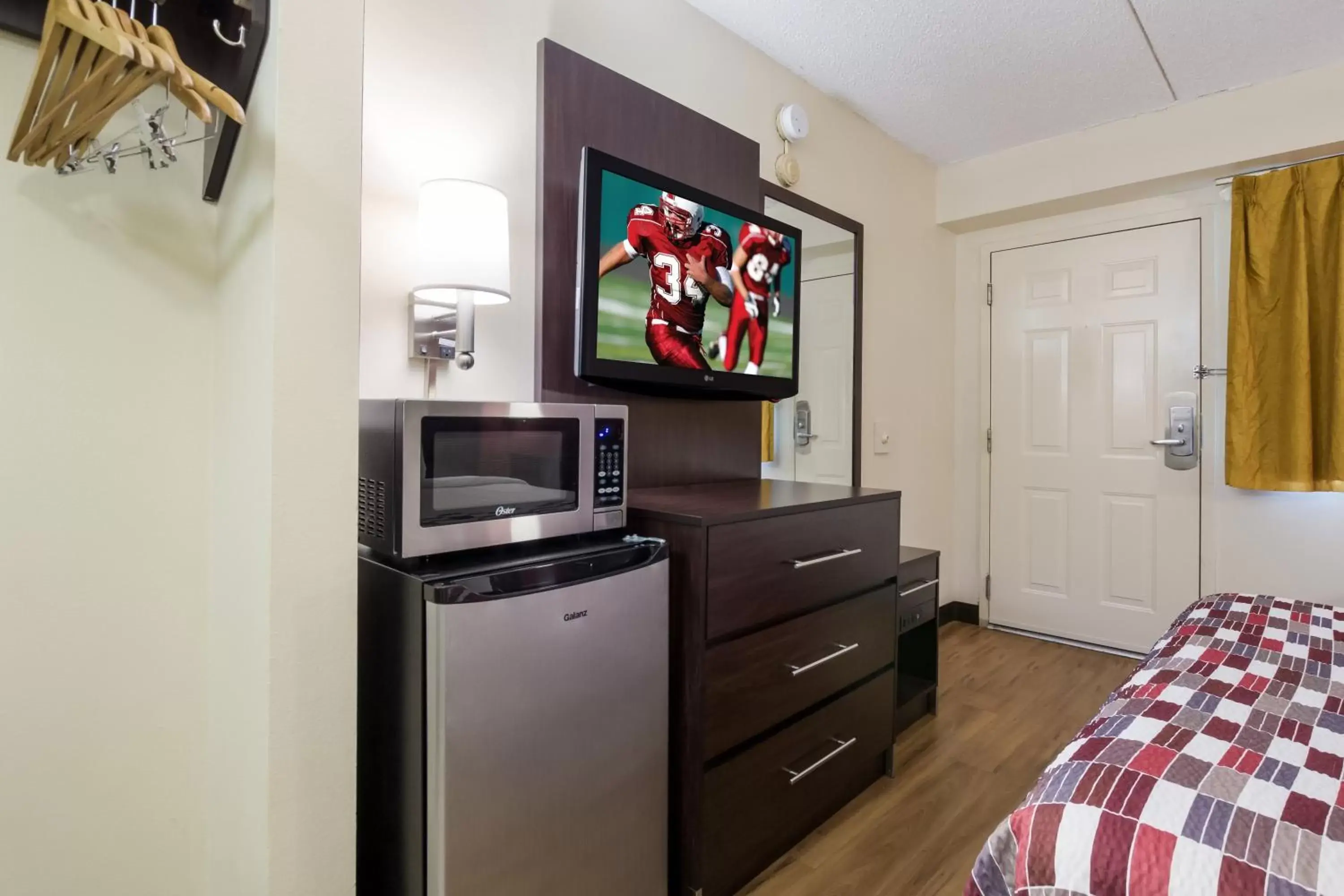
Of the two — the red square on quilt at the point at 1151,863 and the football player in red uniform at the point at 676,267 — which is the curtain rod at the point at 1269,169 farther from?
the red square on quilt at the point at 1151,863

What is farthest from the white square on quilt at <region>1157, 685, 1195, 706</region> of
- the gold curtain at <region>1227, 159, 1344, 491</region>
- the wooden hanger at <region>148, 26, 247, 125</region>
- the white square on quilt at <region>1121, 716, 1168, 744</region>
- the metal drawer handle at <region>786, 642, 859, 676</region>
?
the gold curtain at <region>1227, 159, 1344, 491</region>

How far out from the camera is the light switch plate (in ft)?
10.6

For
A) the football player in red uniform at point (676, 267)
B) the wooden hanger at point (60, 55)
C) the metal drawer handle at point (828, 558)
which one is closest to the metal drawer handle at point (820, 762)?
the metal drawer handle at point (828, 558)

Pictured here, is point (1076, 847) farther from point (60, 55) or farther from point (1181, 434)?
point (1181, 434)

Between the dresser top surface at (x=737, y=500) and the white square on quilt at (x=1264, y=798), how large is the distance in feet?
3.12

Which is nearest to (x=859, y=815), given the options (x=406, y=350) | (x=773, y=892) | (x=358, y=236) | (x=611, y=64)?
(x=773, y=892)

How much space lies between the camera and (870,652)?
2.03 meters

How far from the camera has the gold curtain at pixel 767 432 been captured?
2498 mm

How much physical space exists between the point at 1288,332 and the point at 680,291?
272cm

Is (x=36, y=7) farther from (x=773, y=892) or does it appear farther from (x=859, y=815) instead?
(x=859, y=815)

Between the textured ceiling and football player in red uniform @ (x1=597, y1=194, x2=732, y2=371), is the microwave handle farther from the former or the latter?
the textured ceiling

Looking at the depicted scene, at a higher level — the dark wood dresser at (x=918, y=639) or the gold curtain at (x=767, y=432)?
the gold curtain at (x=767, y=432)

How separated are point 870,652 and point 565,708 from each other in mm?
1138

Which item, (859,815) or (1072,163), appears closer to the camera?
(859,815)
